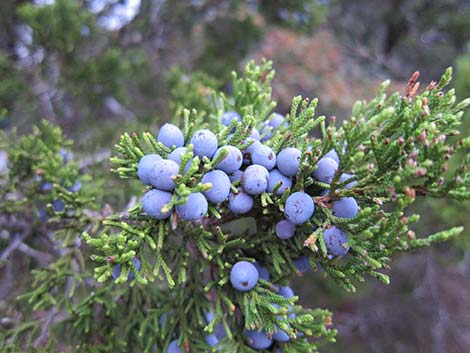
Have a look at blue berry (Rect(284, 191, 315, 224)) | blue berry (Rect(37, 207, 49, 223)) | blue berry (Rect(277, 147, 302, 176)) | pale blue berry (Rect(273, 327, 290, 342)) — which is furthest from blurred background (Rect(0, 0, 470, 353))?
pale blue berry (Rect(273, 327, 290, 342))

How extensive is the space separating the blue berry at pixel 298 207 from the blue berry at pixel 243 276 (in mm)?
211

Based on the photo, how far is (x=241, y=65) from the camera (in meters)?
3.84

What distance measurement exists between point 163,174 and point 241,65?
10.2 feet

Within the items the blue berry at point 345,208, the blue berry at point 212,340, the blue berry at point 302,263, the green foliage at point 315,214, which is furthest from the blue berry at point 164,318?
the blue berry at point 345,208

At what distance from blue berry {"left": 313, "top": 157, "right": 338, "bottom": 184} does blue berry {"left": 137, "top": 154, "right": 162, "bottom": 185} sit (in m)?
0.44

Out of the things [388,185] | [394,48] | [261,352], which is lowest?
[394,48]

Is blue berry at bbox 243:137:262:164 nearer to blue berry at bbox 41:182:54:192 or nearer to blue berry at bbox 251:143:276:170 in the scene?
blue berry at bbox 251:143:276:170

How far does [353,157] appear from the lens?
38.0 inches

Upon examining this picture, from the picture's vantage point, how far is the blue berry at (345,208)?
1.06 metres

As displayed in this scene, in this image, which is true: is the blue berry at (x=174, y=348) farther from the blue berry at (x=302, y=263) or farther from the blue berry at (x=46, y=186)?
the blue berry at (x=46, y=186)

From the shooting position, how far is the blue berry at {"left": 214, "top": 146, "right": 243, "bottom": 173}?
103 cm

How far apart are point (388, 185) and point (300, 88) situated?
375cm

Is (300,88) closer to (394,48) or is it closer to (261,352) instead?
(394,48)

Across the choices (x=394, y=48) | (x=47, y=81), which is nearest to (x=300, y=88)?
(x=394, y=48)
